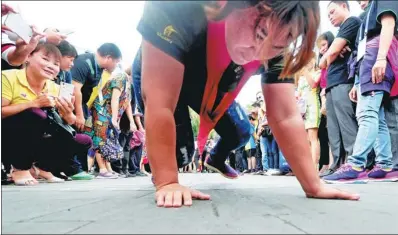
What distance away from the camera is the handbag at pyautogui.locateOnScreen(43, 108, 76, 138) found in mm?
3602

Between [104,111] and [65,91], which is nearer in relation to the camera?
[65,91]

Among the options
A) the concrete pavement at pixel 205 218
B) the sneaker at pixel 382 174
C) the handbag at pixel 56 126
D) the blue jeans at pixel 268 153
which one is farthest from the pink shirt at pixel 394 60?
the blue jeans at pixel 268 153

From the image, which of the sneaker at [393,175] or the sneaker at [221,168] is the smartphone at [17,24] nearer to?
the sneaker at [221,168]

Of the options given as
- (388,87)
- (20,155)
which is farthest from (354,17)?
(20,155)

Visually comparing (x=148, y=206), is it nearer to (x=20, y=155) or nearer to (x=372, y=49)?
(x=20, y=155)

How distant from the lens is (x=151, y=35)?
1.41 metres

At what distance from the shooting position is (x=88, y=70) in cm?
471

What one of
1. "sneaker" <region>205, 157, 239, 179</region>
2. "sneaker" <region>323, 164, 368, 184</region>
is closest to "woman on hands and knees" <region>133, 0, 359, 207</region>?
"sneaker" <region>205, 157, 239, 179</region>

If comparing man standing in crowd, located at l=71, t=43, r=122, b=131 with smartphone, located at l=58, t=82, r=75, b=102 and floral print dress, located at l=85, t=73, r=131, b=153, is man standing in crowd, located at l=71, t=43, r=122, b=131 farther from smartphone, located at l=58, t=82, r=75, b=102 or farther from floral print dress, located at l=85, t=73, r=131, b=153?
smartphone, located at l=58, t=82, r=75, b=102

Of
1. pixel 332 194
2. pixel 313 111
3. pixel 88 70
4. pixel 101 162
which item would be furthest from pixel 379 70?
pixel 101 162

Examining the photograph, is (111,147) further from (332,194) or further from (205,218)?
(205,218)

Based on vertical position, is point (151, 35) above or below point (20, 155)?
above

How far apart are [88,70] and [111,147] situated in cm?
101

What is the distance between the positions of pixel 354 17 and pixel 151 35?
287 centimetres
